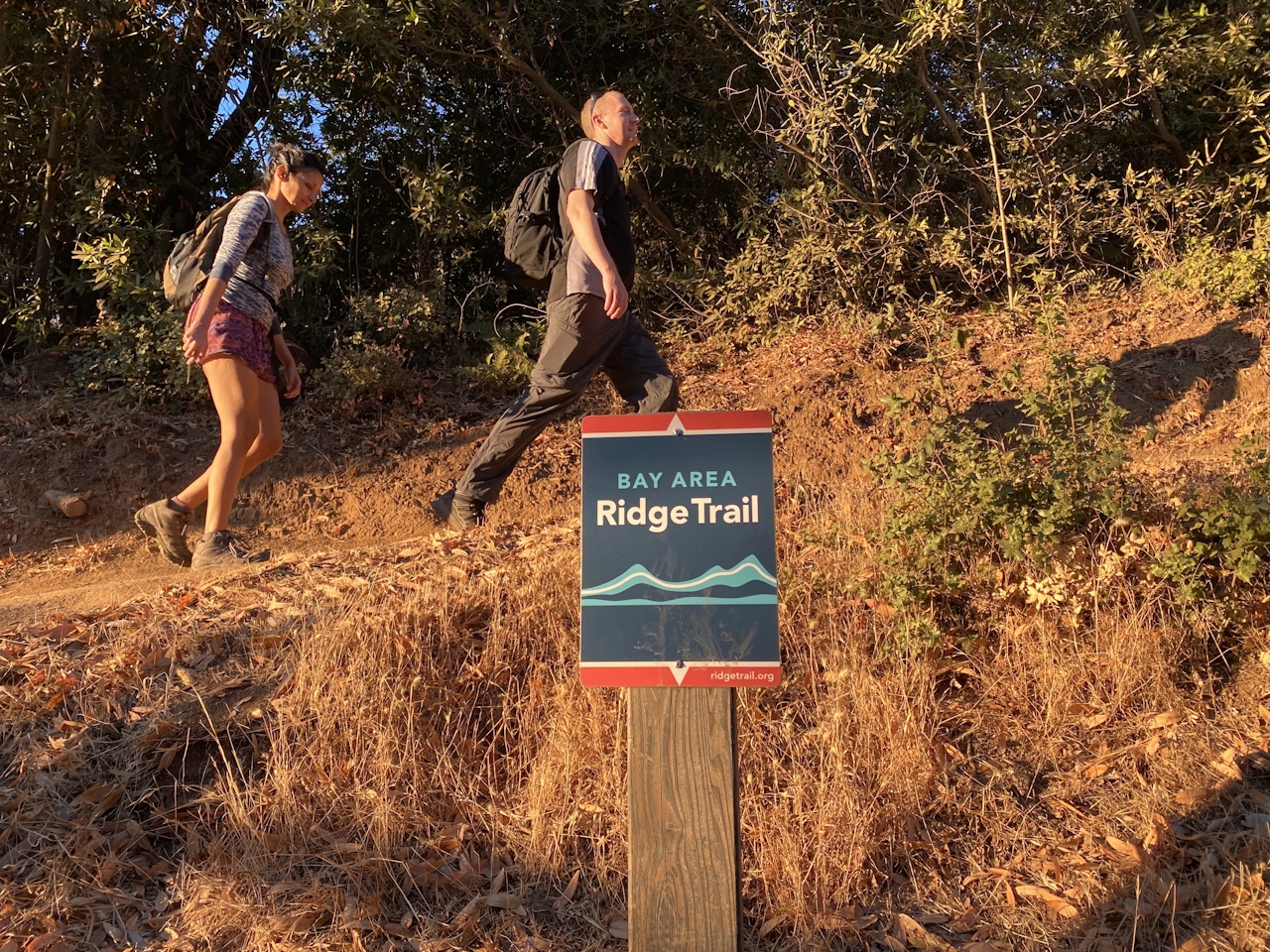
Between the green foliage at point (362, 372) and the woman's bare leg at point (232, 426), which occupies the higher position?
the green foliage at point (362, 372)

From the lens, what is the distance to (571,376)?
4844mm

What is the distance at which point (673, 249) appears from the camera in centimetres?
924

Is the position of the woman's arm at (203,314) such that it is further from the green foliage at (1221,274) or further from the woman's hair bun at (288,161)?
the green foliage at (1221,274)

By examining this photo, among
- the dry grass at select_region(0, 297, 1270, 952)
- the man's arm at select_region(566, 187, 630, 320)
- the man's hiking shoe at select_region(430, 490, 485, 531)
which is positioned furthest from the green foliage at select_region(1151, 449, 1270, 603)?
the man's hiking shoe at select_region(430, 490, 485, 531)

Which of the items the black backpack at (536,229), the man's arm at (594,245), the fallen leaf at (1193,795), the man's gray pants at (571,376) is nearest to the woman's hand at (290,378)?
the man's gray pants at (571,376)

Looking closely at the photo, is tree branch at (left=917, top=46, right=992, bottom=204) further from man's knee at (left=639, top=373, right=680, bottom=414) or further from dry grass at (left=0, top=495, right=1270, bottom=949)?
dry grass at (left=0, top=495, right=1270, bottom=949)

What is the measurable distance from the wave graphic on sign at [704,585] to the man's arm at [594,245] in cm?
221

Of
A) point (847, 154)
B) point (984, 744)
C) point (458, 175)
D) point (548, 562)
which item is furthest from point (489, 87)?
point (984, 744)

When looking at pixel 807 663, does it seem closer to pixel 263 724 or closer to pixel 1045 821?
pixel 1045 821

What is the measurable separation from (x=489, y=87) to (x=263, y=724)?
261 inches

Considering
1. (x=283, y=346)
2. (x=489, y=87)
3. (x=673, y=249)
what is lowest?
(x=283, y=346)

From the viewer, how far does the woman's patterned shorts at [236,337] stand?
15.3ft

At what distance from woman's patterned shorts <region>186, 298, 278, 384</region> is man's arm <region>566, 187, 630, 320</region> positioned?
156 centimetres

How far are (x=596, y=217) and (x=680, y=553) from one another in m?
2.52
